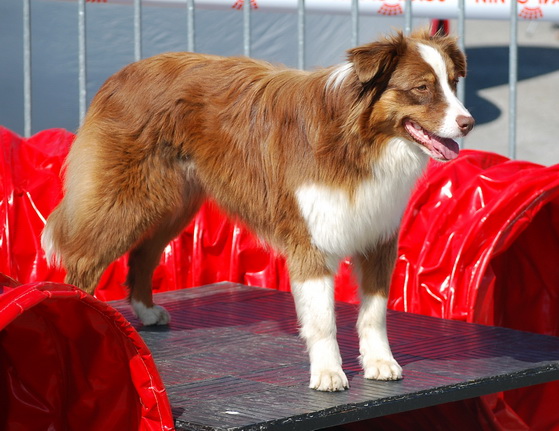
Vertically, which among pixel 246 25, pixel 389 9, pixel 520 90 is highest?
pixel 389 9

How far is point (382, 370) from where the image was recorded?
157 inches

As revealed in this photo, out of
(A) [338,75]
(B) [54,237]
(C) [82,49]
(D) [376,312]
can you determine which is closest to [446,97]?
(A) [338,75]

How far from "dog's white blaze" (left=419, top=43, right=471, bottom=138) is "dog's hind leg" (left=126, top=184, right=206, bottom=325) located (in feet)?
5.52

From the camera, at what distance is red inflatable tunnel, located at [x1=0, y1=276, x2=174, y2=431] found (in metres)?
3.43

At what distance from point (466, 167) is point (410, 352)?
5.24 feet

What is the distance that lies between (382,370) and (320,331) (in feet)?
1.17

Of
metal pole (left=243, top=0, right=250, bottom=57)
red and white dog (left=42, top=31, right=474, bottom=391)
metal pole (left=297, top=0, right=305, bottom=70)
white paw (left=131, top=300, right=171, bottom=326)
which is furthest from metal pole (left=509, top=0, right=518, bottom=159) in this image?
white paw (left=131, top=300, right=171, bottom=326)

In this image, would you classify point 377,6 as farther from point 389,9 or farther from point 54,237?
point 54,237

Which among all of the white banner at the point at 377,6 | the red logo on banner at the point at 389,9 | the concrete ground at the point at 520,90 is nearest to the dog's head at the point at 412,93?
the white banner at the point at 377,6

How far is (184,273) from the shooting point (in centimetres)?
619

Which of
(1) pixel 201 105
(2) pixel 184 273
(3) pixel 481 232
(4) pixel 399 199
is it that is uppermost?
(1) pixel 201 105

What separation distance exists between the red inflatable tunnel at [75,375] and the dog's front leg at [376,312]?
1020 millimetres

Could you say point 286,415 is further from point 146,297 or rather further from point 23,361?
point 146,297

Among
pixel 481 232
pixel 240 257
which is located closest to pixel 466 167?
pixel 481 232
